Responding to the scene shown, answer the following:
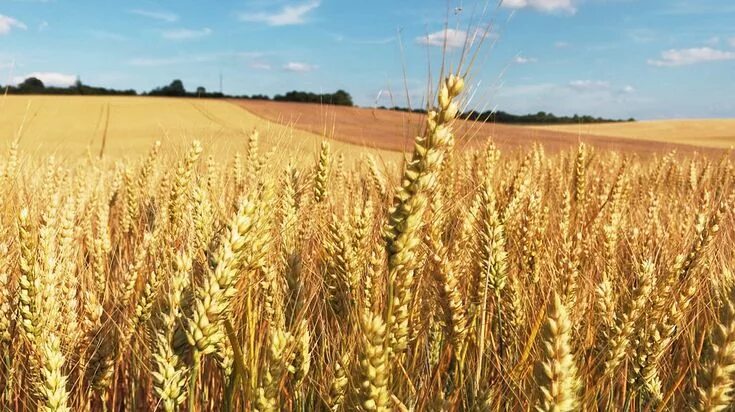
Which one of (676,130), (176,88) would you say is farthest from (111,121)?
(676,130)

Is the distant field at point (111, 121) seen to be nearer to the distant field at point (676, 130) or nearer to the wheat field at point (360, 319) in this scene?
the wheat field at point (360, 319)

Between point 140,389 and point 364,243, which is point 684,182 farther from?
point 140,389

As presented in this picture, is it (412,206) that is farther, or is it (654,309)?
(654,309)

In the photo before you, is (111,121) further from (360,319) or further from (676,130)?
(676,130)

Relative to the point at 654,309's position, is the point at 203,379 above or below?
below

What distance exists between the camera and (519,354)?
1.53 meters

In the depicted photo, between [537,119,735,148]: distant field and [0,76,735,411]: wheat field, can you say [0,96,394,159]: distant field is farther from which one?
[537,119,735,148]: distant field

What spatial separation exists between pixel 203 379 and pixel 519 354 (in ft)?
3.02

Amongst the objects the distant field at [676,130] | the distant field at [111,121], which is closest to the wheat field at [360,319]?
the distant field at [111,121]

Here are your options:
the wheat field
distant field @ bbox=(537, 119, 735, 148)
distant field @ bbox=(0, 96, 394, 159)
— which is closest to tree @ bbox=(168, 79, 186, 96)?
distant field @ bbox=(0, 96, 394, 159)

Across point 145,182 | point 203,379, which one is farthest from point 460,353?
point 145,182

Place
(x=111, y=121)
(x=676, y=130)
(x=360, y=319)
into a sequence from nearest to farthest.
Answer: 1. (x=360, y=319)
2. (x=111, y=121)
3. (x=676, y=130)

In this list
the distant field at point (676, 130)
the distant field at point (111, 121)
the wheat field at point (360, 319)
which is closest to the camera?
the wheat field at point (360, 319)

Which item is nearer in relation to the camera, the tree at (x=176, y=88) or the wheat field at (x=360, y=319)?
the wheat field at (x=360, y=319)
